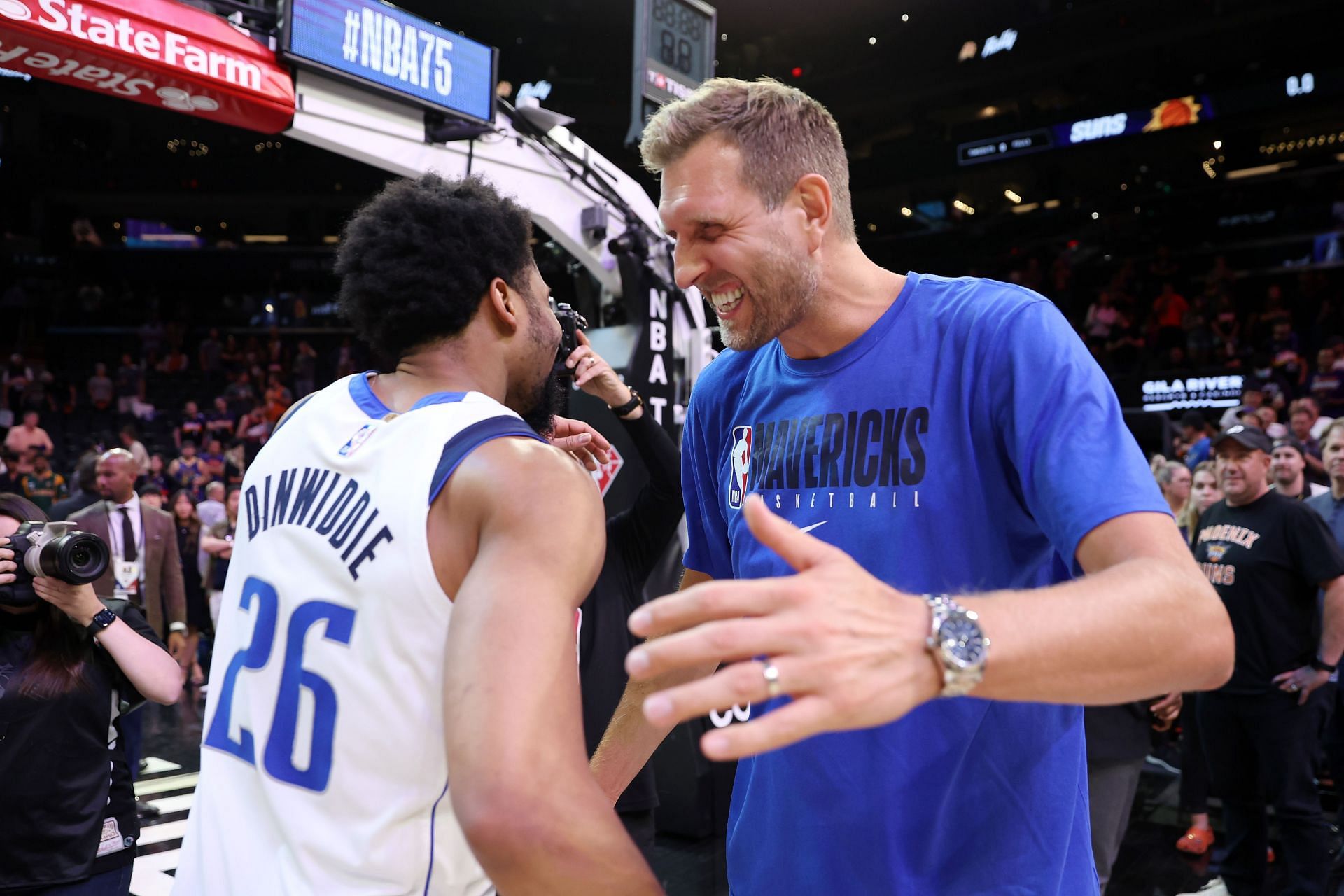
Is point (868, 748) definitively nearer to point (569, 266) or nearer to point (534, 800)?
point (534, 800)

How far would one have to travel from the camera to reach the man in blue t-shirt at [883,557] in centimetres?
90

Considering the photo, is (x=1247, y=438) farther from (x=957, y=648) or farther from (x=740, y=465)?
(x=957, y=648)

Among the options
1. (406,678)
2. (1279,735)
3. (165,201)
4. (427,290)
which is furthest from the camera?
(165,201)

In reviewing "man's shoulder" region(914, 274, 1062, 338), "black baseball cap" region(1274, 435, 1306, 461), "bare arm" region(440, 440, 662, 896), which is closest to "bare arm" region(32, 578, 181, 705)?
"bare arm" region(440, 440, 662, 896)

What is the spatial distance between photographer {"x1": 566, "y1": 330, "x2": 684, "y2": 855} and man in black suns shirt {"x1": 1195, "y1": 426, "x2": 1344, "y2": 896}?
263cm

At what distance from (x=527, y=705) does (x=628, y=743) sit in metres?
0.57

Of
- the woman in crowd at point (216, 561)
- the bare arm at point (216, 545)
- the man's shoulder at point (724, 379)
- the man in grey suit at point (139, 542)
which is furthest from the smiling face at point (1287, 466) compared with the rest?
the woman in crowd at point (216, 561)

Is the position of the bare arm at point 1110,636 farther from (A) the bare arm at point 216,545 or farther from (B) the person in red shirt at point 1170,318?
(B) the person in red shirt at point 1170,318

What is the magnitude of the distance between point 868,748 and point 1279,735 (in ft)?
12.8

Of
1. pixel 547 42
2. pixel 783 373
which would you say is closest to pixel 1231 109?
pixel 547 42

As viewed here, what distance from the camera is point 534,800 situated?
1.13 metres

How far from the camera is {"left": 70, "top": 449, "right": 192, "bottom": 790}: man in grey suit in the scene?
6590 millimetres

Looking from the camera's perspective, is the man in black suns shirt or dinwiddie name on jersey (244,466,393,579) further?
the man in black suns shirt

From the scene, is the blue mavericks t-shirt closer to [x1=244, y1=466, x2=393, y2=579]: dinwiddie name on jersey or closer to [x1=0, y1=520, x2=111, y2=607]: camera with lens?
[x1=244, y1=466, x2=393, y2=579]: dinwiddie name on jersey
